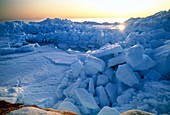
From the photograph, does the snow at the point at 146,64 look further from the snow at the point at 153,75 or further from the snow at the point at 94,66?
the snow at the point at 94,66

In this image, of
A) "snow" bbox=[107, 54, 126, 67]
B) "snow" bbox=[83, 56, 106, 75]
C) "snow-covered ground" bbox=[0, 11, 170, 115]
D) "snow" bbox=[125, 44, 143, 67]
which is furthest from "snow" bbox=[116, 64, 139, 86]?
"snow" bbox=[83, 56, 106, 75]

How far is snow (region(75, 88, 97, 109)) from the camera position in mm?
3914

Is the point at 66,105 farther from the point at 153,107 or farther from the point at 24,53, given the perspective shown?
the point at 24,53

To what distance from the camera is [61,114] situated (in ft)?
5.09

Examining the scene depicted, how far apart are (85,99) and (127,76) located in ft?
3.66

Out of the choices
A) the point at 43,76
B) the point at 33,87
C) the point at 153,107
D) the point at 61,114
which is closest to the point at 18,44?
the point at 43,76

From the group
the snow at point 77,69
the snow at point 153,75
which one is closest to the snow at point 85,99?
the snow at point 77,69

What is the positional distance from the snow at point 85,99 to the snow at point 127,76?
0.85m

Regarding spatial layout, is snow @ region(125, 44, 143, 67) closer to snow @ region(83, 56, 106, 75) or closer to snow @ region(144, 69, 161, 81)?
snow @ region(144, 69, 161, 81)

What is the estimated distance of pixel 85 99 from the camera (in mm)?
4004

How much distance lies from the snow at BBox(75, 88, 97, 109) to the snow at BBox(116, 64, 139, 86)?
2.80 feet

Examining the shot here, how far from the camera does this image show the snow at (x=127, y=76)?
435 cm

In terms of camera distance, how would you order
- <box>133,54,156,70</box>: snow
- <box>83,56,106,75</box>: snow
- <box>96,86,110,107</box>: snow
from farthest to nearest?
<box>83,56,106,75</box>: snow → <box>133,54,156,70</box>: snow → <box>96,86,110,107</box>: snow

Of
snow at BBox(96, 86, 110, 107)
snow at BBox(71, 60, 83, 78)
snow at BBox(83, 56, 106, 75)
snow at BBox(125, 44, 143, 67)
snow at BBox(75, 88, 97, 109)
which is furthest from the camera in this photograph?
snow at BBox(71, 60, 83, 78)
